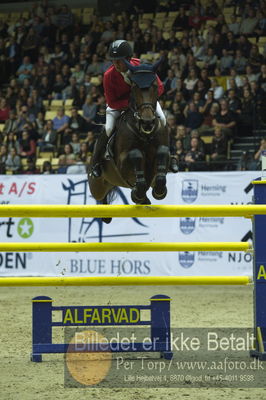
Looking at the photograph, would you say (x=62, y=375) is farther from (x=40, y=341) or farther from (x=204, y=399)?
(x=204, y=399)

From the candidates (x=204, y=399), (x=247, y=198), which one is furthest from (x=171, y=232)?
(x=204, y=399)

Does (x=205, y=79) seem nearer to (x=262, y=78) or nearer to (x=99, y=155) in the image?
(x=262, y=78)

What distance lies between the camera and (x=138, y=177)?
5625 millimetres

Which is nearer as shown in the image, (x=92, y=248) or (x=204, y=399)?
(x=204, y=399)

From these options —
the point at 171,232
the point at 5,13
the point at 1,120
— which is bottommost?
the point at 171,232

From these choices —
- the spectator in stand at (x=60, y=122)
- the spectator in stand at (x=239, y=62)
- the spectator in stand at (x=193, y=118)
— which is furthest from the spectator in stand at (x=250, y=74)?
the spectator in stand at (x=60, y=122)

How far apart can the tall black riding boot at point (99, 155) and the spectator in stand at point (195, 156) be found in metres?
6.39

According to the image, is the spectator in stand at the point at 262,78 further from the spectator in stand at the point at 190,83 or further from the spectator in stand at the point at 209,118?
the spectator in stand at the point at 190,83

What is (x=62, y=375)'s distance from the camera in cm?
584

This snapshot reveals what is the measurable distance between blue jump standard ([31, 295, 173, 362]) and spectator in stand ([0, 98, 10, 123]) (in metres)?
11.7

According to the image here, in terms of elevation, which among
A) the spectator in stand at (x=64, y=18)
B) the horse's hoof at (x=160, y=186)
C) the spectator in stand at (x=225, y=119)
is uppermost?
the spectator in stand at (x=64, y=18)

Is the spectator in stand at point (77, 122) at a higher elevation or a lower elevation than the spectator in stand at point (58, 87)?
lower

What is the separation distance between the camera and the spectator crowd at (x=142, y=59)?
14.0 meters

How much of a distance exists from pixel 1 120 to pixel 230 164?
7.14 m
